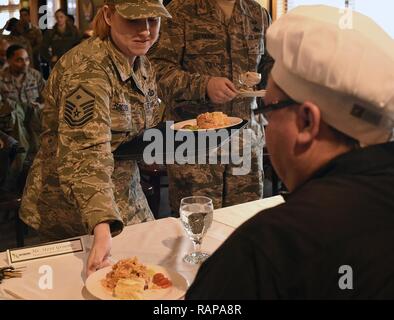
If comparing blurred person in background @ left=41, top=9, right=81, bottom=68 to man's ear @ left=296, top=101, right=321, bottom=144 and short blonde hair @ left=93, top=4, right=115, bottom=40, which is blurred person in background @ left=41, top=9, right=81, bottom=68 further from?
man's ear @ left=296, top=101, right=321, bottom=144

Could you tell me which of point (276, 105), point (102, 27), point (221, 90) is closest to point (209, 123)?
point (221, 90)

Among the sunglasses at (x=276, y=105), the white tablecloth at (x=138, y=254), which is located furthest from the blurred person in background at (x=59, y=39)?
the sunglasses at (x=276, y=105)

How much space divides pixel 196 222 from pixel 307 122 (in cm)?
67

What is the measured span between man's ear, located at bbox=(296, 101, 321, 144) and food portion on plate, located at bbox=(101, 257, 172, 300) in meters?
0.56

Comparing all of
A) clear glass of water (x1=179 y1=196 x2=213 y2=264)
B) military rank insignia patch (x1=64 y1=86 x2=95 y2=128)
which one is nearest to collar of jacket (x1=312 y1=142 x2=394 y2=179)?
clear glass of water (x1=179 y1=196 x2=213 y2=264)

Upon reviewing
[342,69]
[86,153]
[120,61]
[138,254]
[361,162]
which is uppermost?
[342,69]

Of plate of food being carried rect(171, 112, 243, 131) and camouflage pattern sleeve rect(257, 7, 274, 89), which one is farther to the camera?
camouflage pattern sleeve rect(257, 7, 274, 89)

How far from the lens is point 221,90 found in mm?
2471

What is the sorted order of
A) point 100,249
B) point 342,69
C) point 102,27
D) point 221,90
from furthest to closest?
point 221,90, point 102,27, point 100,249, point 342,69

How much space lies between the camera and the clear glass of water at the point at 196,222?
1.50 meters

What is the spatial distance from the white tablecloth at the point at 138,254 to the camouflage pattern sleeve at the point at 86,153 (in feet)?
0.36

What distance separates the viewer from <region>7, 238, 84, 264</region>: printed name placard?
1502 millimetres

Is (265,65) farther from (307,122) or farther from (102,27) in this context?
(307,122)

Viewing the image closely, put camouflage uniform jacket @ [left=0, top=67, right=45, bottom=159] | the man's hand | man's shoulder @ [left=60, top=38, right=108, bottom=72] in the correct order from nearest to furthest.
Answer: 1. man's shoulder @ [left=60, top=38, right=108, bottom=72]
2. the man's hand
3. camouflage uniform jacket @ [left=0, top=67, right=45, bottom=159]
